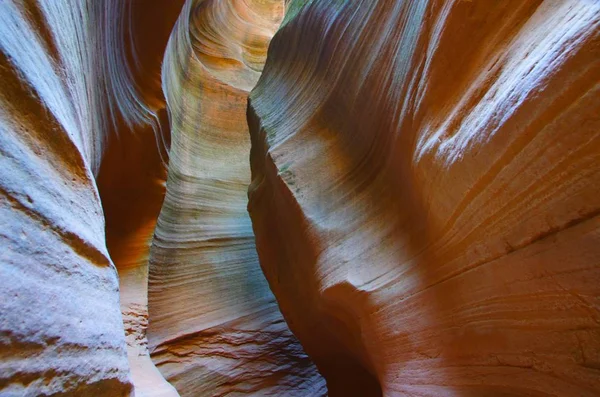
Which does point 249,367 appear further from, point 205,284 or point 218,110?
point 218,110

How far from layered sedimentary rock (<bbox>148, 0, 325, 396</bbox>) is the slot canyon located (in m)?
0.03

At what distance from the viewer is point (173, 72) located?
17.7 ft

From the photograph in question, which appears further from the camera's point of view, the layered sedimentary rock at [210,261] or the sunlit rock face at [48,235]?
the layered sedimentary rock at [210,261]

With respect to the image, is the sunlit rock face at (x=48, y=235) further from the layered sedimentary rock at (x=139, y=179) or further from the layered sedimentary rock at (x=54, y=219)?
the layered sedimentary rock at (x=139, y=179)

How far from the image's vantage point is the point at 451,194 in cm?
180

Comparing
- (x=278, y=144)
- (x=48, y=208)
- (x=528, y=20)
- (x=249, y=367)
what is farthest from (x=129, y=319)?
(x=528, y=20)

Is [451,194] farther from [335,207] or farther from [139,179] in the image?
[139,179]

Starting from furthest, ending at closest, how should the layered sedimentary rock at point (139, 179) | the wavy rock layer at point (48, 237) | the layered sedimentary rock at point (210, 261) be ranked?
the layered sedimentary rock at point (210, 261) → the layered sedimentary rock at point (139, 179) → the wavy rock layer at point (48, 237)

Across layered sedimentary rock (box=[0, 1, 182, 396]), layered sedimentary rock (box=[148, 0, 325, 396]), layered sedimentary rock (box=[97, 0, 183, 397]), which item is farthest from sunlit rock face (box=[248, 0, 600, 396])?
layered sedimentary rock (box=[0, 1, 182, 396])

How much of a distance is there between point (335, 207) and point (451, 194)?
1.22 meters

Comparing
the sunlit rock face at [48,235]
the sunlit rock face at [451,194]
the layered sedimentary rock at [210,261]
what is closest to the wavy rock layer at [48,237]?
the sunlit rock face at [48,235]

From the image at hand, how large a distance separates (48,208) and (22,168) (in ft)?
0.43

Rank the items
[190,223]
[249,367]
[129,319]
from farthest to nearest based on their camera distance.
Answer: [190,223]
[249,367]
[129,319]

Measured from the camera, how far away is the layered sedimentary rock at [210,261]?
4312 mm
